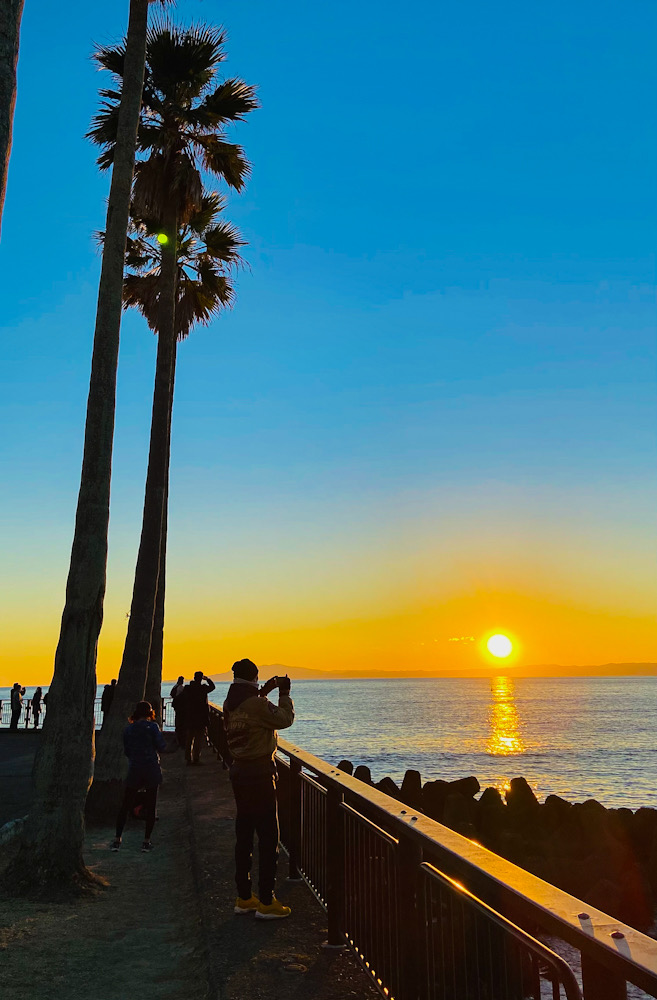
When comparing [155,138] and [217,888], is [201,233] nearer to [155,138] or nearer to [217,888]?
[155,138]

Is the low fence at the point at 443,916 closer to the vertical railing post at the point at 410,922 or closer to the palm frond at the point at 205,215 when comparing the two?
the vertical railing post at the point at 410,922

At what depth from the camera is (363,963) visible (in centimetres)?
424

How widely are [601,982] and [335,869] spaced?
3.51m

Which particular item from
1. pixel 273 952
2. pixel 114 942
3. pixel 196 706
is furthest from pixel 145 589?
pixel 273 952

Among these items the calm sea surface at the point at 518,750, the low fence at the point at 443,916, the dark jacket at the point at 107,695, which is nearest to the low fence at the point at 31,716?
the dark jacket at the point at 107,695

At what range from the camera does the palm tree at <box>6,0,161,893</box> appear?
7.19 meters

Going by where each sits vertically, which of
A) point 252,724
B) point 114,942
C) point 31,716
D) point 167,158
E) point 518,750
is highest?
point 167,158

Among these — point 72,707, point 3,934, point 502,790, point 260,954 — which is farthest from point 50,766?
point 502,790

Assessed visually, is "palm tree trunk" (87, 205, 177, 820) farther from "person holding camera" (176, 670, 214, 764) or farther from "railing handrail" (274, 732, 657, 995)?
"railing handrail" (274, 732, 657, 995)

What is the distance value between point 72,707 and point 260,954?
3.66m

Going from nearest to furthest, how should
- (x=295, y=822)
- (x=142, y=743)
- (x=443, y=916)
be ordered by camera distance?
(x=443, y=916)
(x=295, y=822)
(x=142, y=743)

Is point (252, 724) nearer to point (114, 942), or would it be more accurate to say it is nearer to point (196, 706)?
point (114, 942)

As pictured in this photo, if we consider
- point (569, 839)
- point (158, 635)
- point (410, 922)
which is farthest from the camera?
point (158, 635)

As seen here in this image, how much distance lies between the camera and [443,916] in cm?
304
